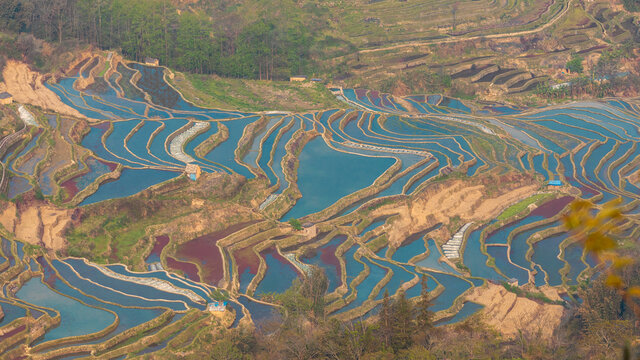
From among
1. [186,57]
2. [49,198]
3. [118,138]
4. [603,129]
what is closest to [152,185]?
[49,198]

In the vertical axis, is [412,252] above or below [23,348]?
A: below

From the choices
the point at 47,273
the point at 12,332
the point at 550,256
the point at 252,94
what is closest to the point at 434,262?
the point at 550,256

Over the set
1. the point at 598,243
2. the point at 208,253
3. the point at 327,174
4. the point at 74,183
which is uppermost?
the point at 598,243

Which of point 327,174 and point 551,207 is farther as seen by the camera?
point 327,174

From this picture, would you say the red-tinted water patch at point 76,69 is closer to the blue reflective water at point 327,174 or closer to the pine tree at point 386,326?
the blue reflective water at point 327,174

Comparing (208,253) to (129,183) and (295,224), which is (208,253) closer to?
(295,224)

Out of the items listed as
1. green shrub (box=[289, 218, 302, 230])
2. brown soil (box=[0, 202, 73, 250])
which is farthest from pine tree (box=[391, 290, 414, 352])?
brown soil (box=[0, 202, 73, 250])

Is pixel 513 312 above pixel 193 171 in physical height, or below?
below

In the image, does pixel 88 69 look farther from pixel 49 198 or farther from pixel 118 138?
pixel 49 198
